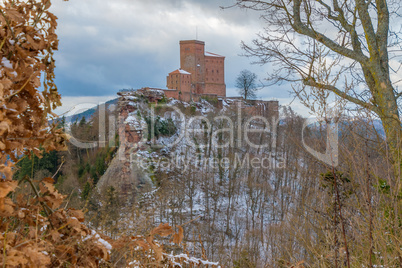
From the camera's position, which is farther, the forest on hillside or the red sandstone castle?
the red sandstone castle

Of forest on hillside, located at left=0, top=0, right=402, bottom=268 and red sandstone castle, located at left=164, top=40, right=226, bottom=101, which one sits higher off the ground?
red sandstone castle, located at left=164, top=40, right=226, bottom=101

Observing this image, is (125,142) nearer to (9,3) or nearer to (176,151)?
(176,151)

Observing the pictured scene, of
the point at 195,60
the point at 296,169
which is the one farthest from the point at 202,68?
the point at 296,169

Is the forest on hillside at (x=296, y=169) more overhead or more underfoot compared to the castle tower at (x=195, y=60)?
more underfoot

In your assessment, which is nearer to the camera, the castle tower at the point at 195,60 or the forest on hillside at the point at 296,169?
the forest on hillside at the point at 296,169

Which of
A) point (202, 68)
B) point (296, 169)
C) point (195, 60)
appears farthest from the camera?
point (202, 68)

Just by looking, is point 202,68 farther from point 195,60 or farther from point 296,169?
point 296,169

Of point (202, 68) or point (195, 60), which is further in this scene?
point (202, 68)

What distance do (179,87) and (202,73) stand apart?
269 inches

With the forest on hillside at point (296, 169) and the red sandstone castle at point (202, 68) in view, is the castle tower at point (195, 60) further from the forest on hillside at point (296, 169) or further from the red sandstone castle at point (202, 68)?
the forest on hillside at point (296, 169)

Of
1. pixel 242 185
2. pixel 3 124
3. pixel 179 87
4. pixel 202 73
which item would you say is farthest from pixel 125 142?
pixel 3 124

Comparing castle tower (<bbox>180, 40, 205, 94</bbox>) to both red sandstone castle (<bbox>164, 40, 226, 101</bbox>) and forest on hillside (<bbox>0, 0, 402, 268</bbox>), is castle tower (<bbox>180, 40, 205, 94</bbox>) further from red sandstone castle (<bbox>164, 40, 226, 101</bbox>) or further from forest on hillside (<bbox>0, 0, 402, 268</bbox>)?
forest on hillside (<bbox>0, 0, 402, 268</bbox>)

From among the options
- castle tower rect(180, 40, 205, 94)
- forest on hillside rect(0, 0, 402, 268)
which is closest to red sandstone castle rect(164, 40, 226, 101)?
castle tower rect(180, 40, 205, 94)

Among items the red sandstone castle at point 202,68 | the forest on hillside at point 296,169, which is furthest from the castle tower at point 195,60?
the forest on hillside at point 296,169
